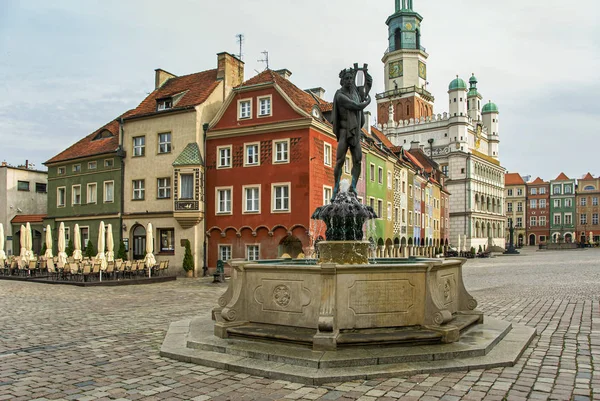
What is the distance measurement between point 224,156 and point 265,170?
3.07 metres

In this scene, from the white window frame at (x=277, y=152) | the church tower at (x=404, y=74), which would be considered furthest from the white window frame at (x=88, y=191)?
the church tower at (x=404, y=74)

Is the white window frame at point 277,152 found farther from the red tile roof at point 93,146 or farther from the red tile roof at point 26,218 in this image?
the red tile roof at point 26,218

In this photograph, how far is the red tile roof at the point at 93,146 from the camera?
34.7 m

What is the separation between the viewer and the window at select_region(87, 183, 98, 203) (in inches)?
1372

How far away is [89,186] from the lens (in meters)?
35.2

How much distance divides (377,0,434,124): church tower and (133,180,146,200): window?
61.6 metres

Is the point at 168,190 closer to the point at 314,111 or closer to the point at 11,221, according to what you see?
the point at 314,111

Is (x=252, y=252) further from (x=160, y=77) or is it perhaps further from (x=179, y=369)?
(x=179, y=369)

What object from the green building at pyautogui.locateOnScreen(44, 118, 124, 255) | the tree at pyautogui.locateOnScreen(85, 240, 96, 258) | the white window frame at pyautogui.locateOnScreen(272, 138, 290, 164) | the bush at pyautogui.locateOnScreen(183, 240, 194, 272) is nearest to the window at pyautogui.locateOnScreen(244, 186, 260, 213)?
the white window frame at pyautogui.locateOnScreen(272, 138, 290, 164)

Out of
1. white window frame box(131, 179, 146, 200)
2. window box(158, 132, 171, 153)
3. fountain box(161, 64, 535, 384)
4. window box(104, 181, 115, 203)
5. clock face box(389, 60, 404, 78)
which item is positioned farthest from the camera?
clock face box(389, 60, 404, 78)

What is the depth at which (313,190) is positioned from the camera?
92.3 feet

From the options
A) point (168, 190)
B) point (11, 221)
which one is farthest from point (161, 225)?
point (11, 221)

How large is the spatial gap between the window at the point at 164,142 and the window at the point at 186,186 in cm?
226

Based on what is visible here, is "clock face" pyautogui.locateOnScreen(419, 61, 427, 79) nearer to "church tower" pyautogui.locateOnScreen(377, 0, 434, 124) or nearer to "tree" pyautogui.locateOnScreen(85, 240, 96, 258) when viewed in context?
"church tower" pyautogui.locateOnScreen(377, 0, 434, 124)
